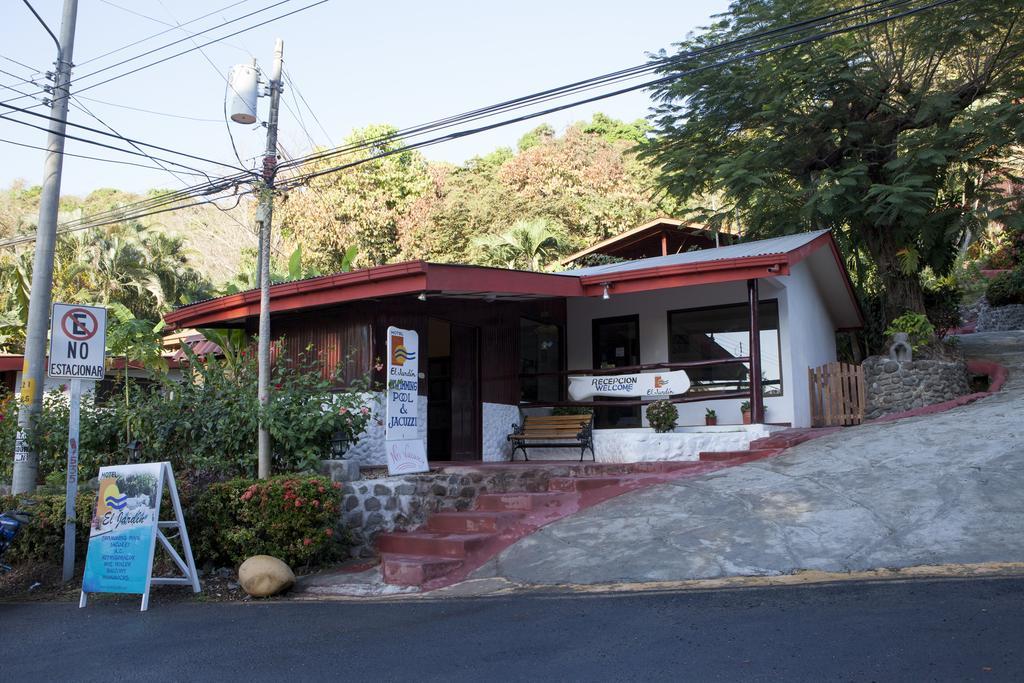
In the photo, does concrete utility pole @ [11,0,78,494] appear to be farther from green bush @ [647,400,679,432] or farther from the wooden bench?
green bush @ [647,400,679,432]

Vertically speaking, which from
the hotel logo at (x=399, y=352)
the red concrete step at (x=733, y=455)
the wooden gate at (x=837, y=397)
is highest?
the hotel logo at (x=399, y=352)

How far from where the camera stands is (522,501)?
31.5 feet

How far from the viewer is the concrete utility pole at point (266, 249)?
9.59 metres

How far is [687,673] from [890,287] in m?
15.5

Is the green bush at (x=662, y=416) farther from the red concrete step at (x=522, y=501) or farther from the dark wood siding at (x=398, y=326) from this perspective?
the red concrete step at (x=522, y=501)

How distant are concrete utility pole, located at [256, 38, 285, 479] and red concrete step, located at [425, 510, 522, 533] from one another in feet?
6.72

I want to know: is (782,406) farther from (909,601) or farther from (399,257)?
(399,257)

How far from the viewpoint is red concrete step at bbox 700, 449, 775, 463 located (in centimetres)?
1078

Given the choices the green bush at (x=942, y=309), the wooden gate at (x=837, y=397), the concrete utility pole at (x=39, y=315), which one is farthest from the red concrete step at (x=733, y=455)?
the green bush at (x=942, y=309)

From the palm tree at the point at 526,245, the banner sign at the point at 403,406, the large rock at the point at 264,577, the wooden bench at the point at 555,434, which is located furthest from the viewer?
the palm tree at the point at 526,245

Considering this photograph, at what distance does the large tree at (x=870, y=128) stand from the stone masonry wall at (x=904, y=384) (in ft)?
10.3

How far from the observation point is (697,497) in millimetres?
8922

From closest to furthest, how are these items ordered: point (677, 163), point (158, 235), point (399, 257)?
point (677, 163) < point (158, 235) < point (399, 257)

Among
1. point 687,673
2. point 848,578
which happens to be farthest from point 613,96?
point 687,673
